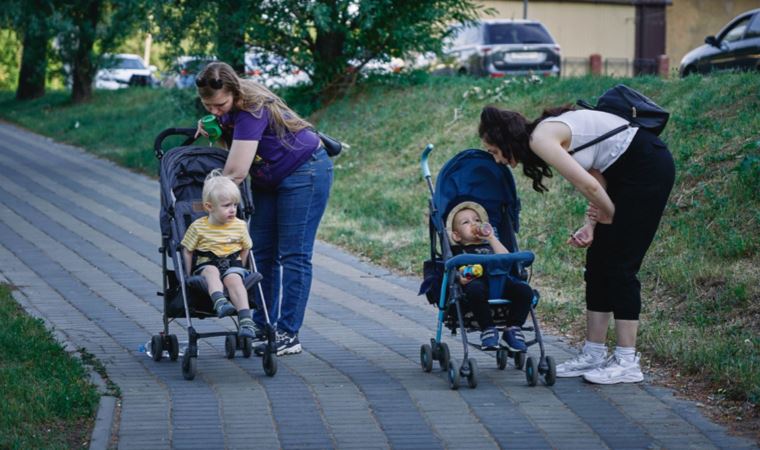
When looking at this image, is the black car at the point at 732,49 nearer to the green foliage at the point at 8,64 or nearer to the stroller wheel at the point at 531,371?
the stroller wheel at the point at 531,371

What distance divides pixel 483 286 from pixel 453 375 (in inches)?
19.8

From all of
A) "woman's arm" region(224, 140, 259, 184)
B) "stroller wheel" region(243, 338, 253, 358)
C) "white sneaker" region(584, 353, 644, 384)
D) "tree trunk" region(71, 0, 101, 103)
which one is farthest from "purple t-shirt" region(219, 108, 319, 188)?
"tree trunk" region(71, 0, 101, 103)

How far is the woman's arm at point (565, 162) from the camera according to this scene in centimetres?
627

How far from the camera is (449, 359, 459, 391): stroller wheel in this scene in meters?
6.49

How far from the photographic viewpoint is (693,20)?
1625 inches

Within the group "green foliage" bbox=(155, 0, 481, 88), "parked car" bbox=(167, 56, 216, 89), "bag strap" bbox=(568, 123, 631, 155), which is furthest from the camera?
"parked car" bbox=(167, 56, 216, 89)

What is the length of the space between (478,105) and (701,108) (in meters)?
4.61

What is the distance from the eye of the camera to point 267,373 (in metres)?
6.80

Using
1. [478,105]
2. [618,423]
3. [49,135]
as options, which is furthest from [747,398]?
[49,135]

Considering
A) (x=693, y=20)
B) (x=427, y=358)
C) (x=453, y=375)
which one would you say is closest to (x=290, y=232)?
(x=427, y=358)

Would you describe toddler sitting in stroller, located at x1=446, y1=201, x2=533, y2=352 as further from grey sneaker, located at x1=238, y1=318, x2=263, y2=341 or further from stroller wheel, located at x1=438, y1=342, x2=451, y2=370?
grey sneaker, located at x1=238, y1=318, x2=263, y2=341

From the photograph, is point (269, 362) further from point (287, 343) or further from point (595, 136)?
point (595, 136)

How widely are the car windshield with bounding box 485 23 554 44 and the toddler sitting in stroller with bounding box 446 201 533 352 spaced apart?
20122mm

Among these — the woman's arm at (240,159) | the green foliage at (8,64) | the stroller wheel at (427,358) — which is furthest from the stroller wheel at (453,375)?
the green foliage at (8,64)
